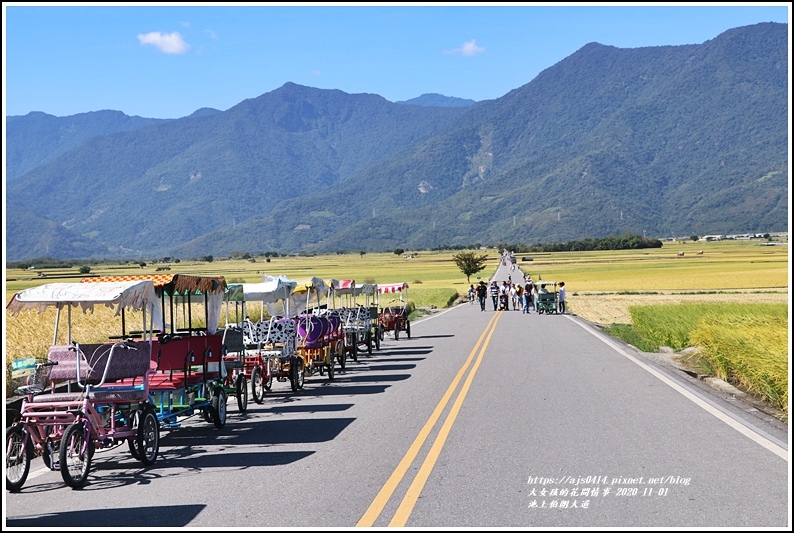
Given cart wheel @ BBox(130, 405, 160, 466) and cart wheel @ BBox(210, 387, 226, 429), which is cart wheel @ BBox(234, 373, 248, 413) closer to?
cart wheel @ BBox(210, 387, 226, 429)

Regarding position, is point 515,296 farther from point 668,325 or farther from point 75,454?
point 75,454

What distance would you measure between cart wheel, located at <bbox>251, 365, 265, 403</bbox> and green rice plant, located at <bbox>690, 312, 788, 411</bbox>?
8.19 m

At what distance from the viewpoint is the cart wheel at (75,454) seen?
907 cm

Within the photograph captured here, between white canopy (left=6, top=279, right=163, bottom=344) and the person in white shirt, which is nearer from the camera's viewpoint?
white canopy (left=6, top=279, right=163, bottom=344)

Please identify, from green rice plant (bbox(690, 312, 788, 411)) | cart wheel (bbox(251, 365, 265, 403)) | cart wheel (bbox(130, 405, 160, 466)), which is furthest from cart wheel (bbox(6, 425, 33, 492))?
green rice plant (bbox(690, 312, 788, 411))

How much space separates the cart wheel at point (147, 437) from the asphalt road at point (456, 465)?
128 mm

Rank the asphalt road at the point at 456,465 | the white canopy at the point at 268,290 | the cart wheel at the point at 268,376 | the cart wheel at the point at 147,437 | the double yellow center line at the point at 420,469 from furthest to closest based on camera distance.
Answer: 1. the white canopy at the point at 268,290
2. the cart wheel at the point at 268,376
3. the cart wheel at the point at 147,437
4. the asphalt road at the point at 456,465
5. the double yellow center line at the point at 420,469

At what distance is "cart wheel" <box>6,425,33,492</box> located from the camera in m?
9.09

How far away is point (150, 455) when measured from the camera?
10.6 metres

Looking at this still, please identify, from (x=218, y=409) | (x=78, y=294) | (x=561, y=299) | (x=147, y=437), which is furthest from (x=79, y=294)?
(x=561, y=299)

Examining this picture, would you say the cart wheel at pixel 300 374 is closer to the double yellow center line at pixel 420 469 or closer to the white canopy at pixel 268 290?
the white canopy at pixel 268 290

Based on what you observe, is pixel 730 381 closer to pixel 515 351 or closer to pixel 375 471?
pixel 515 351

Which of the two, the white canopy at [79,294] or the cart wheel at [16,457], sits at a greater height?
the white canopy at [79,294]

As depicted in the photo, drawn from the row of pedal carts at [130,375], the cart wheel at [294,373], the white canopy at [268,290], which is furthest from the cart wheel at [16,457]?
the white canopy at [268,290]
